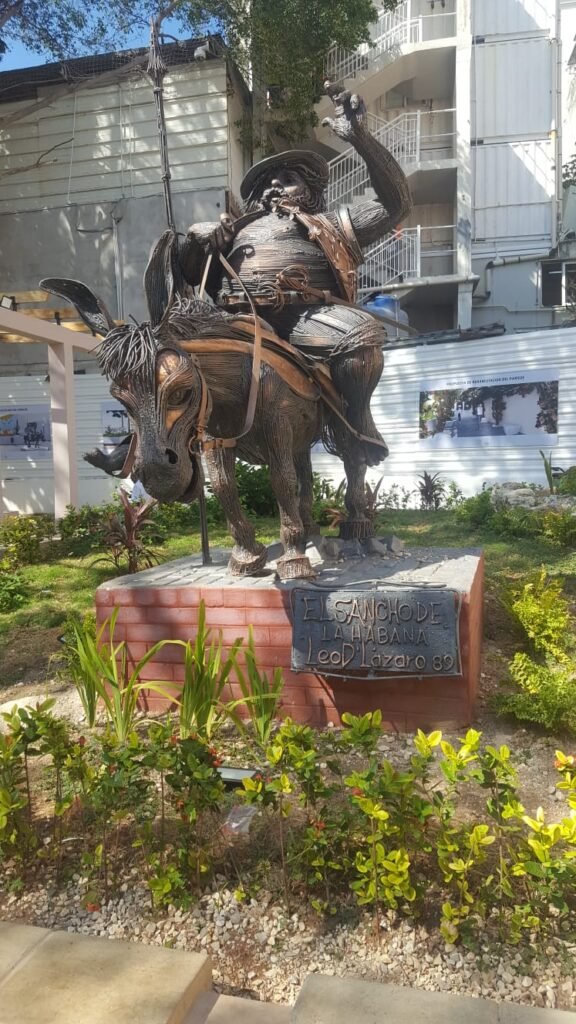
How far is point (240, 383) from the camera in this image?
3035mm

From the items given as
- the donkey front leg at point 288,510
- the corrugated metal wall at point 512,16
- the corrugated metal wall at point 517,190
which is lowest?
the donkey front leg at point 288,510

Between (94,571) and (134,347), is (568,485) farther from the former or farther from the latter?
(134,347)

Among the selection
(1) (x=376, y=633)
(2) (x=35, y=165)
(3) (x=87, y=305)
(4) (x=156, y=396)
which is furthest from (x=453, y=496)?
(2) (x=35, y=165)

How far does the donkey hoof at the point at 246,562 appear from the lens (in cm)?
360

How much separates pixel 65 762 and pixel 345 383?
2.26 metres

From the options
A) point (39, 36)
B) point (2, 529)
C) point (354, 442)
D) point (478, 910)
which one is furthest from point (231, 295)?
point (39, 36)

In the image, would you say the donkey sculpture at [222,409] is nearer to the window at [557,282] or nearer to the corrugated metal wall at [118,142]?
the corrugated metal wall at [118,142]

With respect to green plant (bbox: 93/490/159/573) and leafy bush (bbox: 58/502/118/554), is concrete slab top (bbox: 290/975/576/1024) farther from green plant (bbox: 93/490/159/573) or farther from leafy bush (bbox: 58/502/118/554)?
leafy bush (bbox: 58/502/118/554)

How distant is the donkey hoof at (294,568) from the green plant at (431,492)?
24.8ft

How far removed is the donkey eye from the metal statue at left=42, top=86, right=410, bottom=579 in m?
0.13

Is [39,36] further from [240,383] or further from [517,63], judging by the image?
[240,383]

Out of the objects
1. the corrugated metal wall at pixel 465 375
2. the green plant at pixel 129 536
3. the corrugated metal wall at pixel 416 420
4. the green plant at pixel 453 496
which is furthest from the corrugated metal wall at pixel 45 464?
the green plant at pixel 129 536

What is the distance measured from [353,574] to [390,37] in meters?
15.1

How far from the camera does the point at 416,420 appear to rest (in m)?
11.4
